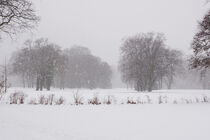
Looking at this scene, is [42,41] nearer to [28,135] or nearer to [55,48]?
[55,48]

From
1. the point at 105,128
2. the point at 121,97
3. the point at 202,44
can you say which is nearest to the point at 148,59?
the point at 121,97

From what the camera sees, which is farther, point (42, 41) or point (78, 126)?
point (42, 41)

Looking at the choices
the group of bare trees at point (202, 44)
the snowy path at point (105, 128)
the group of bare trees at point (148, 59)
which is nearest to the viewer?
the snowy path at point (105, 128)

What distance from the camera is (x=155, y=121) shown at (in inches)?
270

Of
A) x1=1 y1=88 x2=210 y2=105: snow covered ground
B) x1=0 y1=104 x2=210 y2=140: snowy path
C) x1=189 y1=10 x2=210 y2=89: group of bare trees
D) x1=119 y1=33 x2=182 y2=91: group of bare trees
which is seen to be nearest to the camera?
x1=0 y1=104 x2=210 y2=140: snowy path

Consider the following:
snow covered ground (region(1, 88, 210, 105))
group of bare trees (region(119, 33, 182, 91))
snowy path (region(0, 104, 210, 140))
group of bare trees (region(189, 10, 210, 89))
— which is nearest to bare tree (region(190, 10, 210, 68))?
group of bare trees (region(189, 10, 210, 89))

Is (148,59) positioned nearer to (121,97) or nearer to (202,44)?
(121,97)

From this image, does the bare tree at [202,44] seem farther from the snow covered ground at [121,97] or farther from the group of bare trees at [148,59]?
the group of bare trees at [148,59]

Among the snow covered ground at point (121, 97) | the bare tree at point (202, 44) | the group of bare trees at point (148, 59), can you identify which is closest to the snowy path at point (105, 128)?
the snow covered ground at point (121, 97)

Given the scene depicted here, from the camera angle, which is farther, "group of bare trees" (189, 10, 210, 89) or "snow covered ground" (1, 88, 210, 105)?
"group of bare trees" (189, 10, 210, 89)

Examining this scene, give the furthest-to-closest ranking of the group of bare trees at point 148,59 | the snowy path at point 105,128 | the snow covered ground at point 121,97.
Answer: the group of bare trees at point 148,59
the snow covered ground at point 121,97
the snowy path at point 105,128

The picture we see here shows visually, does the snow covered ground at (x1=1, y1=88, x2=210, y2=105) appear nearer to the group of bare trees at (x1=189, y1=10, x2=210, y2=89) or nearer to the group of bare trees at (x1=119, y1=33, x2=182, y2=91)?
the group of bare trees at (x1=189, y1=10, x2=210, y2=89)

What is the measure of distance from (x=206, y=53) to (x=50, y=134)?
50.1 feet

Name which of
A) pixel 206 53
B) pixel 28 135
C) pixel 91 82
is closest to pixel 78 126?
pixel 28 135
